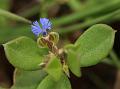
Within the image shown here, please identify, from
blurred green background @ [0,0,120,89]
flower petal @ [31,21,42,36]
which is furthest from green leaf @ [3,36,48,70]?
blurred green background @ [0,0,120,89]

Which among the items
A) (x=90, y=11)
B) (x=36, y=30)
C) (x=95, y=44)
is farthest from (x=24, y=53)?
(x=90, y=11)

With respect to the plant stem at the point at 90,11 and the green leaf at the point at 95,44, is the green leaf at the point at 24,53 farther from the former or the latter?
the plant stem at the point at 90,11

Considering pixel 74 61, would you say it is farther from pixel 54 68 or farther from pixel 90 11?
pixel 90 11

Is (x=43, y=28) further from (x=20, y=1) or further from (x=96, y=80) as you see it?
(x=20, y=1)

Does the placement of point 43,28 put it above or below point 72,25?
above

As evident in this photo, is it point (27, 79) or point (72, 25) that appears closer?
point (27, 79)

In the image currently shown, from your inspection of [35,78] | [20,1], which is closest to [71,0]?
[20,1]

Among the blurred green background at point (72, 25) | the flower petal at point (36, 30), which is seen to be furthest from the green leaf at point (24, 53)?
the blurred green background at point (72, 25)
